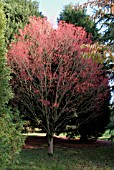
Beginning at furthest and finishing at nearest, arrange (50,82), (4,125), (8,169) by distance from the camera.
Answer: (50,82) < (8,169) < (4,125)

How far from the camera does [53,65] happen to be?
33.0ft

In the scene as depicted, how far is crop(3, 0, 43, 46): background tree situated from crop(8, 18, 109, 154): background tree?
1857 mm

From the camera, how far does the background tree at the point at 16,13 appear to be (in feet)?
38.9

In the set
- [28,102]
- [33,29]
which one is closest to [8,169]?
[28,102]

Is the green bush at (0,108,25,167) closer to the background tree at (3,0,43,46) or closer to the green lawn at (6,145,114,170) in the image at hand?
the green lawn at (6,145,114,170)

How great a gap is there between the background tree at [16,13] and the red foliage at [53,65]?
6.32ft

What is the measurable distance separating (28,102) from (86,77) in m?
2.42

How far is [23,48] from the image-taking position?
31.0 ft

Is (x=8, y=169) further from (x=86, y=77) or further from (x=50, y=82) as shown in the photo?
(x=86, y=77)

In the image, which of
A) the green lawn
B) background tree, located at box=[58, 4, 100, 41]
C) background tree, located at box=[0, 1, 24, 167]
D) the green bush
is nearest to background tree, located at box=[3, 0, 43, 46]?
background tree, located at box=[58, 4, 100, 41]

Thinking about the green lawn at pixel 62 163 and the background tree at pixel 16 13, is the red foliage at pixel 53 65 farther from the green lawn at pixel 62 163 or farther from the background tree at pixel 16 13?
the background tree at pixel 16 13

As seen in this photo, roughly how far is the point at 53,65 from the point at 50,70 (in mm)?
747

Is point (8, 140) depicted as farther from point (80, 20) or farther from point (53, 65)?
point (80, 20)

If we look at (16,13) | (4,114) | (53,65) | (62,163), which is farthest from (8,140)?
(16,13)
